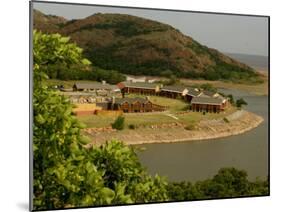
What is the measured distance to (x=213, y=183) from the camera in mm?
4828

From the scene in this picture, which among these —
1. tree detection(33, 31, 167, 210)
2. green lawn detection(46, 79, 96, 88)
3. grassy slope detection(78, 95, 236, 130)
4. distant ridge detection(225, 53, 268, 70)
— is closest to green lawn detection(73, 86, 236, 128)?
grassy slope detection(78, 95, 236, 130)

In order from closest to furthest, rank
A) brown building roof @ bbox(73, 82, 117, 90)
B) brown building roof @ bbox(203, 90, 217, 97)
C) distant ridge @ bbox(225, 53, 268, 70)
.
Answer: brown building roof @ bbox(73, 82, 117, 90) → brown building roof @ bbox(203, 90, 217, 97) → distant ridge @ bbox(225, 53, 268, 70)

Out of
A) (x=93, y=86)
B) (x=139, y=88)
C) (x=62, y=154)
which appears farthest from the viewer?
(x=139, y=88)

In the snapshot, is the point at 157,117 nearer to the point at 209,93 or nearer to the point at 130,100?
the point at 130,100

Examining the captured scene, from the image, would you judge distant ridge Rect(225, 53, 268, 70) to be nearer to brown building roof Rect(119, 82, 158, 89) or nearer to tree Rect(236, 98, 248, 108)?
tree Rect(236, 98, 248, 108)

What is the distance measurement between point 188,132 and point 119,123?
1.85 ft

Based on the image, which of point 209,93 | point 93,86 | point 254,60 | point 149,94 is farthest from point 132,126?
point 254,60

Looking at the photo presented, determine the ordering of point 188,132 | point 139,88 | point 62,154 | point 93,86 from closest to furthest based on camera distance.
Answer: point 62,154 < point 93,86 < point 139,88 < point 188,132

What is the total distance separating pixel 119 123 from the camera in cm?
457

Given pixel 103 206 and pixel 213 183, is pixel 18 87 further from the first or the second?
pixel 213 183

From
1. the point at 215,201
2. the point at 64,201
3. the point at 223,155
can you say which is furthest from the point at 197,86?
the point at 64,201

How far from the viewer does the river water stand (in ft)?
15.3

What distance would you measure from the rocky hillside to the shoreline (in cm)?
33

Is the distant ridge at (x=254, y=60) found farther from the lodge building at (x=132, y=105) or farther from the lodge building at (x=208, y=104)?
the lodge building at (x=132, y=105)
